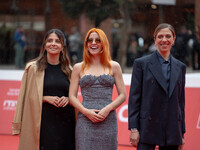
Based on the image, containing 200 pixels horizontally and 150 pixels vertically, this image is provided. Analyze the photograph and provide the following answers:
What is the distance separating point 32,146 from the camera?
166 inches

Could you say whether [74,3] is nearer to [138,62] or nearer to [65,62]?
[65,62]

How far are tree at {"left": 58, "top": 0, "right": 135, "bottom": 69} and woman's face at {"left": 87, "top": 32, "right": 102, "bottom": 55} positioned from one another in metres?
8.02

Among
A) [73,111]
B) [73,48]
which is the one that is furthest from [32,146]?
[73,48]

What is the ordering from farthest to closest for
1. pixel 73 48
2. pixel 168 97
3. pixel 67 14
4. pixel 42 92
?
pixel 67 14 < pixel 73 48 < pixel 42 92 < pixel 168 97

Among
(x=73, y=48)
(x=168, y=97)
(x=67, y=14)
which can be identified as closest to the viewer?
(x=168, y=97)

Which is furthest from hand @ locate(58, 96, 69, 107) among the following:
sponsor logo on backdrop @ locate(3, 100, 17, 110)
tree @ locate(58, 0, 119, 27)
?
tree @ locate(58, 0, 119, 27)

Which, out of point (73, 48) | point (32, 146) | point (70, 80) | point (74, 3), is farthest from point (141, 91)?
point (74, 3)

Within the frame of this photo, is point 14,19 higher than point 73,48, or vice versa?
point 14,19

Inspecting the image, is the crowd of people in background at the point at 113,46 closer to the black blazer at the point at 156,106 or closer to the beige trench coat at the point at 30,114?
the beige trench coat at the point at 30,114

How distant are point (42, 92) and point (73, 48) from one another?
844 centimetres

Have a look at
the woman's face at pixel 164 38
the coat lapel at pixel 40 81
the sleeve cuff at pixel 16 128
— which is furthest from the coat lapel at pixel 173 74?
the sleeve cuff at pixel 16 128

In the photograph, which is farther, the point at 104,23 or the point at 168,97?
the point at 104,23

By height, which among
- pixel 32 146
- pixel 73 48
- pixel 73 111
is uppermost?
pixel 73 48

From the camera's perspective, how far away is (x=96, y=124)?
3.79m
